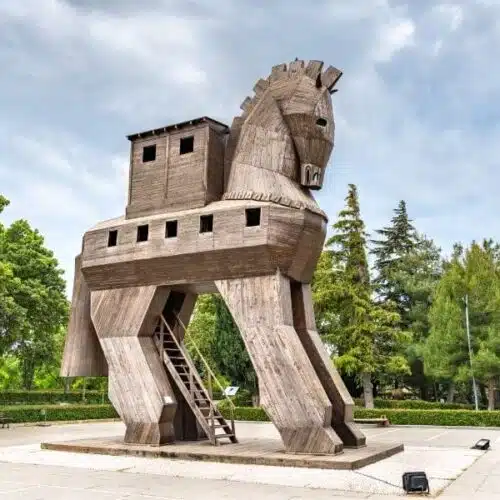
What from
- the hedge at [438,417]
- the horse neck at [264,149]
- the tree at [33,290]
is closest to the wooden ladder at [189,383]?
the horse neck at [264,149]

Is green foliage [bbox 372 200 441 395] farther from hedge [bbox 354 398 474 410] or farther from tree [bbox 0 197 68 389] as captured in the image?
tree [bbox 0 197 68 389]

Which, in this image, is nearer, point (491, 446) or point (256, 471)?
point (256, 471)

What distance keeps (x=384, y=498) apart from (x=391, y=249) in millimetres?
37890

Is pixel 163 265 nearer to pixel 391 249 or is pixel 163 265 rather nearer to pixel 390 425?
pixel 390 425

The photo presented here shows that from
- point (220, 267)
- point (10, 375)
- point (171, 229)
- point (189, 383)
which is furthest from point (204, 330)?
point (220, 267)

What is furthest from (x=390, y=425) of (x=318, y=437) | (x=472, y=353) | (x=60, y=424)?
(x=318, y=437)

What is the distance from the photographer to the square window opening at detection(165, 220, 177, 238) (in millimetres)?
13828

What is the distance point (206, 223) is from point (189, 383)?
3732 mm

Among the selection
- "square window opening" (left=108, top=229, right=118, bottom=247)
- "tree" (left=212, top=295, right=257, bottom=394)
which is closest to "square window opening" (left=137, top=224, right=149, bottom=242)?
"square window opening" (left=108, top=229, right=118, bottom=247)

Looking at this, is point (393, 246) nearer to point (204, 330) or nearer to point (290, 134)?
point (204, 330)

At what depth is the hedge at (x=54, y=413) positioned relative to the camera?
1029 inches

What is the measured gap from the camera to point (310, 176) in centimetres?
1358

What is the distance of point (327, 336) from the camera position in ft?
108

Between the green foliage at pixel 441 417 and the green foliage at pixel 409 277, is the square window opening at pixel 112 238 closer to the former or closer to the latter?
the green foliage at pixel 441 417
